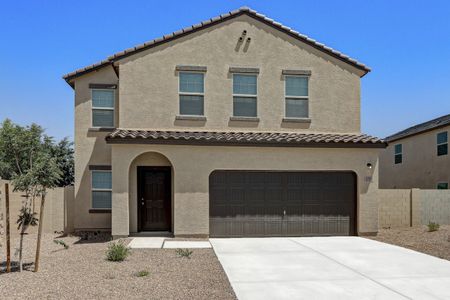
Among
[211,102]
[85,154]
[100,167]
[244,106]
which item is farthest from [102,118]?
[244,106]

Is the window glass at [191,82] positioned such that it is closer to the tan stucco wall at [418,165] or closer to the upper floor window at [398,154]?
the tan stucco wall at [418,165]

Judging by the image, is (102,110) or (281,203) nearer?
(281,203)

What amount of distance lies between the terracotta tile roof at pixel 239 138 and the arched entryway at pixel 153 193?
3.48ft

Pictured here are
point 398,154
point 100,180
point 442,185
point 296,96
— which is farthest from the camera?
point 398,154

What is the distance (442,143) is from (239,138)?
1465cm

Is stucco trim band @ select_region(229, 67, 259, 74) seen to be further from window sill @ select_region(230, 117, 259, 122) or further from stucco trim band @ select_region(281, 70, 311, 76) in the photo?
window sill @ select_region(230, 117, 259, 122)

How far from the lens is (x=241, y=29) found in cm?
1555

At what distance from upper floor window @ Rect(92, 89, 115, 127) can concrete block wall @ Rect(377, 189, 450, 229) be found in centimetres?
1173

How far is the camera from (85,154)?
15867 millimetres

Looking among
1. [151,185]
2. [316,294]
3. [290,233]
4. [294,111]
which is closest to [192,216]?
[151,185]

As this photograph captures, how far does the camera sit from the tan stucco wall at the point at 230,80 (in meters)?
15.0

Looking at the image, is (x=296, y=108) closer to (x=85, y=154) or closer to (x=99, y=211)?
(x=85, y=154)

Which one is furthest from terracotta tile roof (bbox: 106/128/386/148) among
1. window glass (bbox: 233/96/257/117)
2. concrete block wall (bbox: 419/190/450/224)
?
concrete block wall (bbox: 419/190/450/224)

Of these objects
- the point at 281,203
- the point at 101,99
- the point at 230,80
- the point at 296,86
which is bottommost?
the point at 281,203
